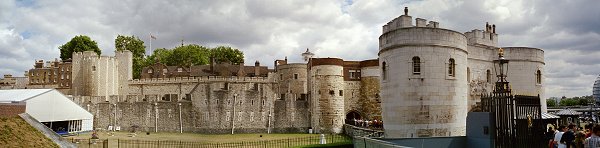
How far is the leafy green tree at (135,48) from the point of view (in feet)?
239

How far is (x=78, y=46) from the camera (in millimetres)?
70562

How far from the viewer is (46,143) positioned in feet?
82.3

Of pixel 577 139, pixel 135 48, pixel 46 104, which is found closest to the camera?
pixel 577 139

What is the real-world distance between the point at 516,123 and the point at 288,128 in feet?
96.5

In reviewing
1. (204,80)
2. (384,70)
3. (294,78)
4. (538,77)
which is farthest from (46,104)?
(538,77)

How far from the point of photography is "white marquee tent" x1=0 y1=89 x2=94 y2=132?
39.8m

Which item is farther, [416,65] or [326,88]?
[326,88]

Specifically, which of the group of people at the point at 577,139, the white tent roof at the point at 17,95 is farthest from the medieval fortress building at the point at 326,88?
the group of people at the point at 577,139

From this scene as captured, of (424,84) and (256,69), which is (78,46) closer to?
(256,69)

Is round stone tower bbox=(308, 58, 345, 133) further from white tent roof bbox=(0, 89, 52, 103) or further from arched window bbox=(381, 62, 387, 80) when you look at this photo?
white tent roof bbox=(0, 89, 52, 103)

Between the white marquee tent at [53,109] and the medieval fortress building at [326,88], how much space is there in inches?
128

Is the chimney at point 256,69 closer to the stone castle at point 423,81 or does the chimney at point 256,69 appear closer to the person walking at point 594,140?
the stone castle at point 423,81

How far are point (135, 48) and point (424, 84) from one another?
61398mm

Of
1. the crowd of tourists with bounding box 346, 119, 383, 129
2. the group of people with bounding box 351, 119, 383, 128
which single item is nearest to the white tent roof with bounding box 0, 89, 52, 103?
the crowd of tourists with bounding box 346, 119, 383, 129
